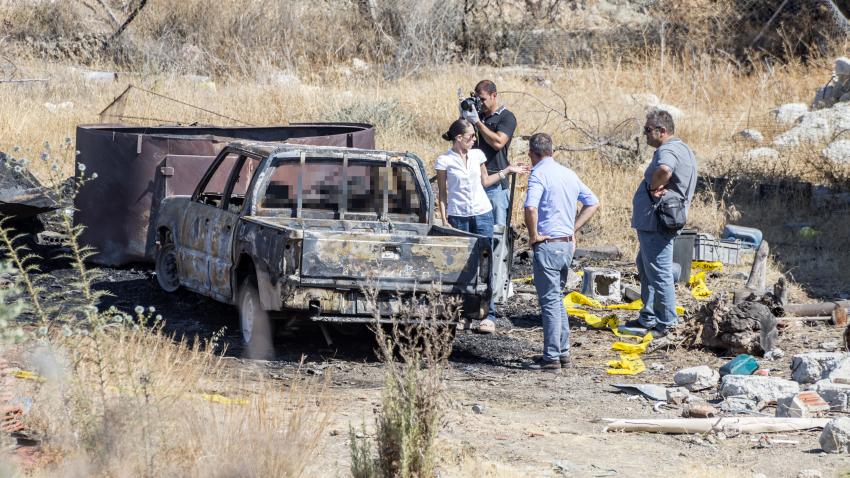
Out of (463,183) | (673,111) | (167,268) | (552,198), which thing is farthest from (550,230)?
(673,111)

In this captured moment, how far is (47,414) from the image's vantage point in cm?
584

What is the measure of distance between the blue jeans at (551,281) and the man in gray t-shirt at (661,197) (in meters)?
1.34

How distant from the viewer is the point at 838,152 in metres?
16.6

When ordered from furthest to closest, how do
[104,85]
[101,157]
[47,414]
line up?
[104,85], [101,157], [47,414]

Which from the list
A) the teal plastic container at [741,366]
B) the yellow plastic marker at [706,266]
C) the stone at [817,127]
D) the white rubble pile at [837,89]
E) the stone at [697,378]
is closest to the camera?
the stone at [697,378]

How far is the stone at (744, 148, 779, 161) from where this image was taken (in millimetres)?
17531

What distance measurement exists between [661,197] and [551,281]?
167 centimetres


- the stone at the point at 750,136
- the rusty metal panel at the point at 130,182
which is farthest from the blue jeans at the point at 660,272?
the stone at the point at 750,136

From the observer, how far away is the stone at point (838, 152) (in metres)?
16.5

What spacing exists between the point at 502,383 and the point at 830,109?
12.7 m

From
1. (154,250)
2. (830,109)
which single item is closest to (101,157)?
(154,250)

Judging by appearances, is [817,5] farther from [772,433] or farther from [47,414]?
[47,414]

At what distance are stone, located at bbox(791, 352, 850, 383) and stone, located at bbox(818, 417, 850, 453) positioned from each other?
5.15 ft

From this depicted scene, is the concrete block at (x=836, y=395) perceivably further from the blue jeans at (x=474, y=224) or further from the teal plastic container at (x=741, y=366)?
the blue jeans at (x=474, y=224)
